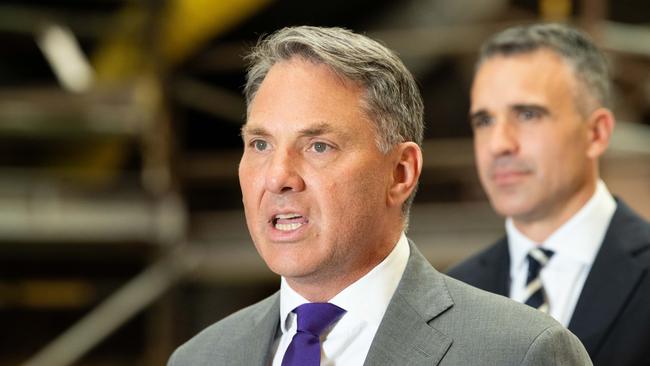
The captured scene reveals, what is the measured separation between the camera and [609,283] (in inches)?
94.7

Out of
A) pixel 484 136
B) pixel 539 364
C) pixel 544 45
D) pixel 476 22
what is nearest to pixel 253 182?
pixel 539 364

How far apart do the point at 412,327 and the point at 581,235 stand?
3.06 ft

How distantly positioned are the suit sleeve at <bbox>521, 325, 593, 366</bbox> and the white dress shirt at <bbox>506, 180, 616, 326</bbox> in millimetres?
824

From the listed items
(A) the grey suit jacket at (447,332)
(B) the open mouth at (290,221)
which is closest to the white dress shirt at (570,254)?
(A) the grey suit jacket at (447,332)

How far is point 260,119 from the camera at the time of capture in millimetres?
1732

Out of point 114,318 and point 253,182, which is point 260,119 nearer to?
point 253,182

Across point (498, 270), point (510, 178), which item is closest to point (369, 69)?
point (510, 178)

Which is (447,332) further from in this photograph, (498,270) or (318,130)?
(498,270)

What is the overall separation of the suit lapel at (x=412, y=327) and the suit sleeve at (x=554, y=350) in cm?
13

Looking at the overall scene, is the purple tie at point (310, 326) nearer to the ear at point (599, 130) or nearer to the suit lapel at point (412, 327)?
the suit lapel at point (412, 327)

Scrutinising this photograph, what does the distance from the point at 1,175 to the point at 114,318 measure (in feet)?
3.37

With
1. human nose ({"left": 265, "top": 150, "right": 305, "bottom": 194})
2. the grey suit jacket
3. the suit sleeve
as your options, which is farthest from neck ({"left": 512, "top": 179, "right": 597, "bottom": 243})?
human nose ({"left": 265, "top": 150, "right": 305, "bottom": 194})

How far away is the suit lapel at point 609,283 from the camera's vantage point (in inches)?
92.1

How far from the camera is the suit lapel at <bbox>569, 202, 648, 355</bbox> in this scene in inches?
92.1
